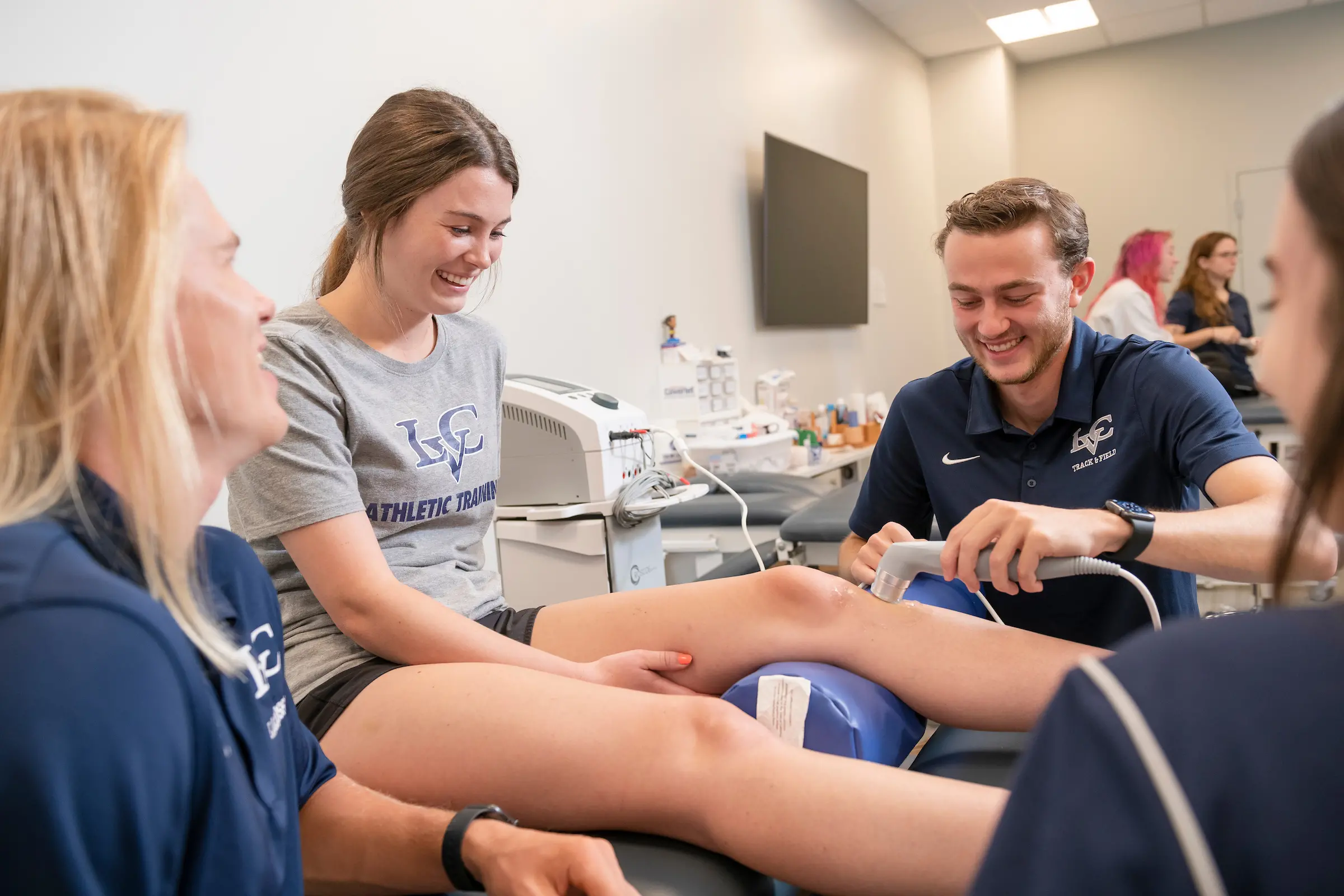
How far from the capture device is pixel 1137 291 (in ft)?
15.3

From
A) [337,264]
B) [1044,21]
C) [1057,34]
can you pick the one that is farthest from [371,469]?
[1057,34]

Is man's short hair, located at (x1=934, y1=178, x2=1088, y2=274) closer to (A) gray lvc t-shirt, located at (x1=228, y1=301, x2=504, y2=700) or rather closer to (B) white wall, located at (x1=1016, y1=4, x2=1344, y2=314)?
(A) gray lvc t-shirt, located at (x1=228, y1=301, x2=504, y2=700)

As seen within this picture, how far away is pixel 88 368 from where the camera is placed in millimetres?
633

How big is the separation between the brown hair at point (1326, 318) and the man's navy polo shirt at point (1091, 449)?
927 millimetres

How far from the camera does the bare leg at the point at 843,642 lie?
1221 millimetres

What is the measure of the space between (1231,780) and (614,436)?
1747 mm

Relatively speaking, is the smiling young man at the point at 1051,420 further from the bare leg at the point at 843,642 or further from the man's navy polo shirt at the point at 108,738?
the man's navy polo shirt at the point at 108,738

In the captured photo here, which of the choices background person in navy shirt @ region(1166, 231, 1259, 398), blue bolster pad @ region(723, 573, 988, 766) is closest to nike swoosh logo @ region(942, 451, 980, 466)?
blue bolster pad @ region(723, 573, 988, 766)

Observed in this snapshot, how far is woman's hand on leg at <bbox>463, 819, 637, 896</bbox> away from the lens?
830 mm

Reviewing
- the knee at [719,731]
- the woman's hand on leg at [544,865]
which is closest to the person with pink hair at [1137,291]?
the knee at [719,731]

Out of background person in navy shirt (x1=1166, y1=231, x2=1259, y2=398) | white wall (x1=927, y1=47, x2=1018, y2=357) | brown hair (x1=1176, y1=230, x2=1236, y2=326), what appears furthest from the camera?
white wall (x1=927, y1=47, x2=1018, y2=357)

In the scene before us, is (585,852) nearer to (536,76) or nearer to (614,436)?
(614,436)

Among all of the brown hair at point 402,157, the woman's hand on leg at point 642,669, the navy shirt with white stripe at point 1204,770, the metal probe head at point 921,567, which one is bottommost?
the woman's hand on leg at point 642,669

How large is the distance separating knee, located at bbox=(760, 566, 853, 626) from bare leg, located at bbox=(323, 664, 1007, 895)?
26cm
